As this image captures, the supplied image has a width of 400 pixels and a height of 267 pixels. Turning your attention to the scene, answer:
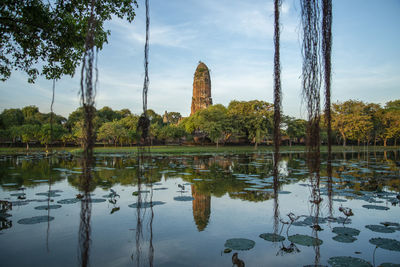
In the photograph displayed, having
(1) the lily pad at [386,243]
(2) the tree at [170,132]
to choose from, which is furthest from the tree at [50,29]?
(2) the tree at [170,132]

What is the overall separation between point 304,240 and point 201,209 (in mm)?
2682

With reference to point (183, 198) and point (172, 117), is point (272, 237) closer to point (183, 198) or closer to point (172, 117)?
point (183, 198)

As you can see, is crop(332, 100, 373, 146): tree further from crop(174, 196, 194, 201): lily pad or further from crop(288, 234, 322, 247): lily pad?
crop(288, 234, 322, 247): lily pad

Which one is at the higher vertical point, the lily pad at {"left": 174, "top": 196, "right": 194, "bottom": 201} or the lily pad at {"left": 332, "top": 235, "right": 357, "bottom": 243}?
the lily pad at {"left": 332, "top": 235, "right": 357, "bottom": 243}

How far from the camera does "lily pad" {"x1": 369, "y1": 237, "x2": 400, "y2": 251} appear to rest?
381 centimetres

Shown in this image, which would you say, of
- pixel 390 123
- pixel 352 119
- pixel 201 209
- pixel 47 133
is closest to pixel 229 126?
pixel 352 119

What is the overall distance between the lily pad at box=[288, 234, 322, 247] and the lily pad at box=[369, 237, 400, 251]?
829 mm

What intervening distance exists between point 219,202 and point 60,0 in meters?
6.95

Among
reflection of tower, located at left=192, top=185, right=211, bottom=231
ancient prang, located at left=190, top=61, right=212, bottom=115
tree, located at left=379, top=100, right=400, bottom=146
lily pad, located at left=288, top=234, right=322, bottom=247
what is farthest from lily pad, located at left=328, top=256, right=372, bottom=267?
ancient prang, located at left=190, top=61, right=212, bottom=115

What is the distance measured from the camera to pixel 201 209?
245 inches

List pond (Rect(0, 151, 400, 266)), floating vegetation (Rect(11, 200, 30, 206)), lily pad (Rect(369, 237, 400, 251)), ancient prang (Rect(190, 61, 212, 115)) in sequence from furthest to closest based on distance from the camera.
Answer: ancient prang (Rect(190, 61, 212, 115))
floating vegetation (Rect(11, 200, 30, 206))
lily pad (Rect(369, 237, 400, 251))
pond (Rect(0, 151, 400, 266))

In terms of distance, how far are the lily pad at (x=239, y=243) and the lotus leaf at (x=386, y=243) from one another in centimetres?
191

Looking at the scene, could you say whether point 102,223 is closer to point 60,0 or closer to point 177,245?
point 177,245

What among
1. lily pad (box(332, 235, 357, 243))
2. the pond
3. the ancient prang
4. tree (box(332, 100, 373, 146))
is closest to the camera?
the pond
